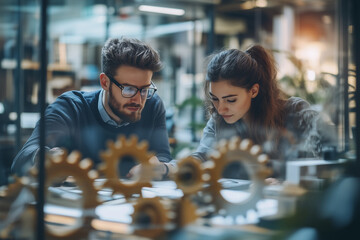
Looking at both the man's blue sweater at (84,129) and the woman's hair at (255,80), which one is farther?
the woman's hair at (255,80)

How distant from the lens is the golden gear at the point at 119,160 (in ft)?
3.80

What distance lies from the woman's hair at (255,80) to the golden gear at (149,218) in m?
0.50

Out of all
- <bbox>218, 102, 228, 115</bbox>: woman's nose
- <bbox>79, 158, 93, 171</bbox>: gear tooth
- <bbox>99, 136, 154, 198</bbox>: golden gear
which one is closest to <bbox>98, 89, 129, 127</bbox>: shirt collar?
<bbox>99, 136, 154, 198</bbox>: golden gear

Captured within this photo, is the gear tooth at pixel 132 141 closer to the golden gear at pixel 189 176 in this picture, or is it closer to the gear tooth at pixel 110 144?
the gear tooth at pixel 110 144

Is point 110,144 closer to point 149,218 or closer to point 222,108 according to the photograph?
point 149,218

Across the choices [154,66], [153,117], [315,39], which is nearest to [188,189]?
[153,117]

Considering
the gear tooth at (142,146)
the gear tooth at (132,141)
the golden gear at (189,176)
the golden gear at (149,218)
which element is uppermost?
the gear tooth at (132,141)

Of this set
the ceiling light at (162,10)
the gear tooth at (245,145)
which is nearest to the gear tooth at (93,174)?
the gear tooth at (245,145)

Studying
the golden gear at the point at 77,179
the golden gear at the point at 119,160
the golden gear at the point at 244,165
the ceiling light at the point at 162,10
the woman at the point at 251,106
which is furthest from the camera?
the ceiling light at the point at 162,10

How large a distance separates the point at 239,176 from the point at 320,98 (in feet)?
2.84

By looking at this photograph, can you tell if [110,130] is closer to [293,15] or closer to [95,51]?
[95,51]

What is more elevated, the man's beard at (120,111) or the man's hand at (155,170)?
the man's beard at (120,111)

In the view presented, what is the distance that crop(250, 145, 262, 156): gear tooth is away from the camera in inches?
53.5

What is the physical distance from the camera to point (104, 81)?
133 centimetres
